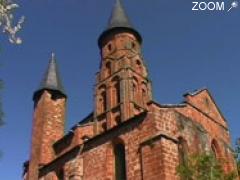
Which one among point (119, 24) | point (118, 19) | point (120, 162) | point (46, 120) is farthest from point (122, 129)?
point (118, 19)

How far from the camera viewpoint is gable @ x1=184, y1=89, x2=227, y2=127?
2228 cm

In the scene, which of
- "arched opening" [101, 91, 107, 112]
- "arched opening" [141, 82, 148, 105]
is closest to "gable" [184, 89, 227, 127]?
"arched opening" [141, 82, 148, 105]

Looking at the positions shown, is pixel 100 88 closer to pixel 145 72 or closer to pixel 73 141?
pixel 145 72

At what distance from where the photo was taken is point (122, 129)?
2052cm

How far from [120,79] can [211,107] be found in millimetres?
9704

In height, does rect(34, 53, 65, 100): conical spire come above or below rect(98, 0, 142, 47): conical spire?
below

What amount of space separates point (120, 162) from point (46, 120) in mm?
8600

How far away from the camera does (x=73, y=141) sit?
2555 centimetres

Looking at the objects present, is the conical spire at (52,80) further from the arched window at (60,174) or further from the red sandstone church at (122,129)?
the arched window at (60,174)

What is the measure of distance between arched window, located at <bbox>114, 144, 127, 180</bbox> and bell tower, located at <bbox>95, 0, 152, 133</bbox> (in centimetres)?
854

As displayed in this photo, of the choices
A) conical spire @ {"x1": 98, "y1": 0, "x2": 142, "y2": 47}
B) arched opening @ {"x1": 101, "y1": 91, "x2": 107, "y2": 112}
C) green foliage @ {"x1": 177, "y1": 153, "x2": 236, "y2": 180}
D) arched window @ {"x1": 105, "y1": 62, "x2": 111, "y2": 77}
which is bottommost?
green foliage @ {"x1": 177, "y1": 153, "x2": 236, "y2": 180}

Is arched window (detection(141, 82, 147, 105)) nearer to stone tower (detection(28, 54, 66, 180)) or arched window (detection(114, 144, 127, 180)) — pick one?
stone tower (detection(28, 54, 66, 180))

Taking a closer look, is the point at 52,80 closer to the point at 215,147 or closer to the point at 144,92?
the point at 144,92

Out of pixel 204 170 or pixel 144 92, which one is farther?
pixel 144 92
